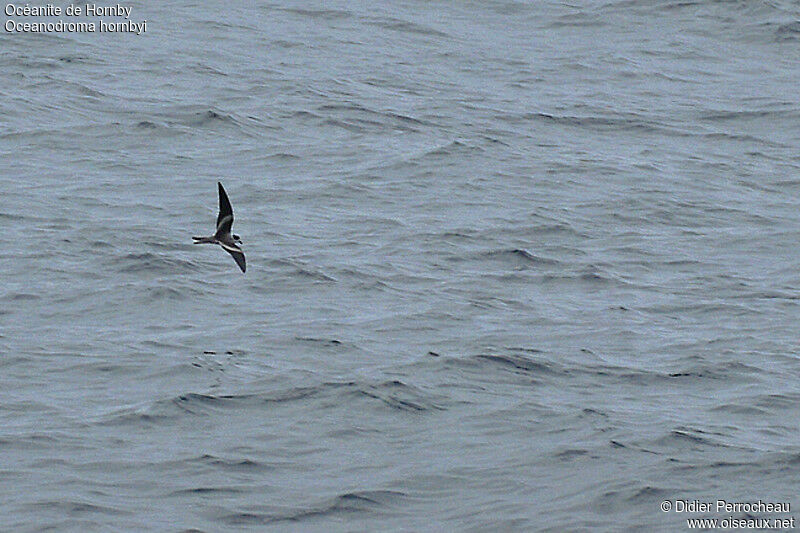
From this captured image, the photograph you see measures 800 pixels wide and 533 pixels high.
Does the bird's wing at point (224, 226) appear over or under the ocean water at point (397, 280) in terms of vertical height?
over

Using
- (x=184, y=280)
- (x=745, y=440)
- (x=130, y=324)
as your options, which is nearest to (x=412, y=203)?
(x=184, y=280)

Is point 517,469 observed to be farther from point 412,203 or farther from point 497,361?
point 412,203

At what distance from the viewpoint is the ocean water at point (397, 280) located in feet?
51.7

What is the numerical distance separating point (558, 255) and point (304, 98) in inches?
357

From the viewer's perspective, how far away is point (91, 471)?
1565 centimetres

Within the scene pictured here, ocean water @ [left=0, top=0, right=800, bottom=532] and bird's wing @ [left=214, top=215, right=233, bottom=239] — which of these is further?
bird's wing @ [left=214, top=215, right=233, bottom=239]

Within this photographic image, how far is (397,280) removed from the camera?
70.4 ft

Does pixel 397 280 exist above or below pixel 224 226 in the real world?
below

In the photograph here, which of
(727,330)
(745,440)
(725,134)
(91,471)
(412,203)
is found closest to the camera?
(91,471)

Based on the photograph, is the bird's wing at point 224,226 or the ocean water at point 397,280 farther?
the bird's wing at point 224,226

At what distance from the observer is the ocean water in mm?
15750

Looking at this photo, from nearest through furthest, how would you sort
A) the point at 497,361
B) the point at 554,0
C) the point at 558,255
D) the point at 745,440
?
1. the point at 745,440
2. the point at 497,361
3. the point at 558,255
4. the point at 554,0

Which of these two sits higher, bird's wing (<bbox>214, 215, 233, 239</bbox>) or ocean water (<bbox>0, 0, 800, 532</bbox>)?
bird's wing (<bbox>214, 215, 233, 239</bbox>)

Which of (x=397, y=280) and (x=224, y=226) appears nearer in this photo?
(x=224, y=226)
